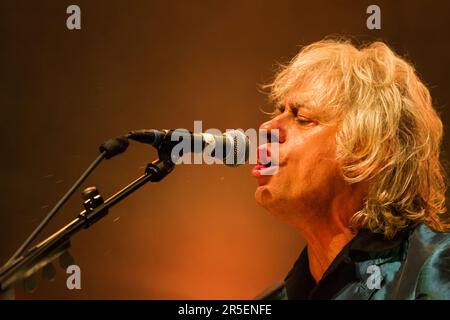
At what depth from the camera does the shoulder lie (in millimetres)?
1306

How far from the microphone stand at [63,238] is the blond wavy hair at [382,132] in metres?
0.51

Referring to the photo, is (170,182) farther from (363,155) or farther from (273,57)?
(363,155)

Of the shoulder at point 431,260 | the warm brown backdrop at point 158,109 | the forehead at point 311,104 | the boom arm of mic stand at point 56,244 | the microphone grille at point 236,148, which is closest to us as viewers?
the boom arm of mic stand at point 56,244

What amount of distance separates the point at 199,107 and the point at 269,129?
2.88 ft

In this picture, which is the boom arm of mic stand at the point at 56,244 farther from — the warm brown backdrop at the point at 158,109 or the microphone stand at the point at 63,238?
the warm brown backdrop at the point at 158,109

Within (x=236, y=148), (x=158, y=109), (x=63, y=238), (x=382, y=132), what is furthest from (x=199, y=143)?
(x=158, y=109)

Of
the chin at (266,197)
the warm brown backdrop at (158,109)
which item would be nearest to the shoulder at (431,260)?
the chin at (266,197)

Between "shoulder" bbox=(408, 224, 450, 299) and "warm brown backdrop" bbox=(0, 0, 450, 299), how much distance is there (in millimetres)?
933

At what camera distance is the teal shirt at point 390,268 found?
53.1 inches

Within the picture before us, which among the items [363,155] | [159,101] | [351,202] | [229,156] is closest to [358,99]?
[363,155]

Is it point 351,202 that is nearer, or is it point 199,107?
point 351,202

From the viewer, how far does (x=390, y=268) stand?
1.47 metres

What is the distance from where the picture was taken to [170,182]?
2.48 m

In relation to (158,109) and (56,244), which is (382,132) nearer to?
(56,244)
